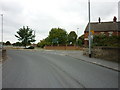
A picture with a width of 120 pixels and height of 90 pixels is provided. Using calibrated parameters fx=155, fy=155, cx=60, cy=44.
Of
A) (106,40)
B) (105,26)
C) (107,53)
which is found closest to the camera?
(107,53)

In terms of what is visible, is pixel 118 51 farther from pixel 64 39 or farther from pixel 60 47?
pixel 64 39

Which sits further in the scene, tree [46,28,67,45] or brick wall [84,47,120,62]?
tree [46,28,67,45]

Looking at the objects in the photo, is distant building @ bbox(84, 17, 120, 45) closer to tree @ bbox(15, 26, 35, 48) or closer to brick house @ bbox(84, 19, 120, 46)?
brick house @ bbox(84, 19, 120, 46)

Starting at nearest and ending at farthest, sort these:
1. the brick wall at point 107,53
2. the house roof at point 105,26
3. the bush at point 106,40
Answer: the brick wall at point 107,53 → the bush at point 106,40 → the house roof at point 105,26

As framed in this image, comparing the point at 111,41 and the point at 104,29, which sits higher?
the point at 104,29

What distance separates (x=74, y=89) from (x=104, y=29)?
4965 cm

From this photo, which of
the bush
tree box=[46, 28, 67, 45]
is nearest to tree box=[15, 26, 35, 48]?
tree box=[46, 28, 67, 45]

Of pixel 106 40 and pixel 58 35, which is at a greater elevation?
pixel 58 35

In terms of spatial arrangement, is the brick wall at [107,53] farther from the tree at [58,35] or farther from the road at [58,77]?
the tree at [58,35]

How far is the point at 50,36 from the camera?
79125 millimetres

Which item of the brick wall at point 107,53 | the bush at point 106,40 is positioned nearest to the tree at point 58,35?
the bush at point 106,40

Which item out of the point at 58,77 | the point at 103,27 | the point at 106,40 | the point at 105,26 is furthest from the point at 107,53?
the point at 105,26

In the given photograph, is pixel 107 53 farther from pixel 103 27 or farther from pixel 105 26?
pixel 105 26

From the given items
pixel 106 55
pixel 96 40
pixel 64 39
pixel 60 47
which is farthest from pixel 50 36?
pixel 106 55
